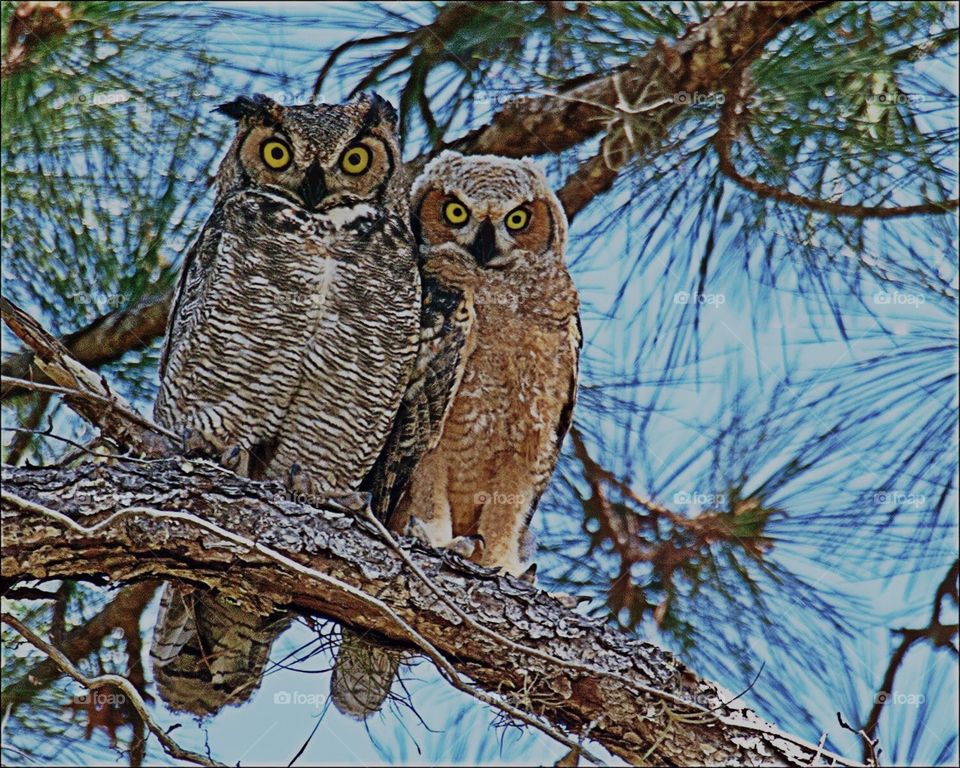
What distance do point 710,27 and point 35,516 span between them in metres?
1.94

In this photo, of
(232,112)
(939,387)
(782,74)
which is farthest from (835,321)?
(232,112)

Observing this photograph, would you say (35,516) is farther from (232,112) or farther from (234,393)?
(232,112)

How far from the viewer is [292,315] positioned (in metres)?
2.45

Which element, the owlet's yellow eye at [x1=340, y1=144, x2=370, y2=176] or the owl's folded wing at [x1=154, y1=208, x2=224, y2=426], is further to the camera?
the owlet's yellow eye at [x1=340, y1=144, x2=370, y2=176]

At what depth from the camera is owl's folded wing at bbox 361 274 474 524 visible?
2672mm

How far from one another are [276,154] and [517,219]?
1.96ft

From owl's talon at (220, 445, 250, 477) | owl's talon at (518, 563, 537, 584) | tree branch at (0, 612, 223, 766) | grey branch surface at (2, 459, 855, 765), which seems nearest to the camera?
tree branch at (0, 612, 223, 766)

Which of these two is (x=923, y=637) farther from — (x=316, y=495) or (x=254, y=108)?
(x=254, y=108)

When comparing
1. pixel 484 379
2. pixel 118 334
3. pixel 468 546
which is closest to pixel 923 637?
pixel 468 546

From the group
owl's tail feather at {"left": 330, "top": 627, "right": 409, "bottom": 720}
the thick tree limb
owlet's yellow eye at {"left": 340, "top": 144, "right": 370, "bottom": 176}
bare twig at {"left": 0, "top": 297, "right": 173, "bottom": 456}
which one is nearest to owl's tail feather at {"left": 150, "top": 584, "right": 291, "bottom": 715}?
owl's tail feather at {"left": 330, "top": 627, "right": 409, "bottom": 720}

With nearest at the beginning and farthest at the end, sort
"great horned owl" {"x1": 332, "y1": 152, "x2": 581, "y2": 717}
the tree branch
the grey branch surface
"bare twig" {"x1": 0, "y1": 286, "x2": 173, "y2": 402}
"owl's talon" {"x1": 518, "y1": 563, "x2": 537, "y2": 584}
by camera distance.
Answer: the tree branch
the grey branch surface
"owl's talon" {"x1": 518, "y1": 563, "x2": 537, "y2": 584}
"great horned owl" {"x1": 332, "y1": 152, "x2": 581, "y2": 717}
"bare twig" {"x1": 0, "y1": 286, "x2": 173, "y2": 402}

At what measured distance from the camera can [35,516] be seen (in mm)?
1832

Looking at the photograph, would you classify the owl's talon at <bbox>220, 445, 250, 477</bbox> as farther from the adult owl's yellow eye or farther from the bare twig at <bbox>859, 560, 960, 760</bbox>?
the bare twig at <bbox>859, 560, 960, 760</bbox>

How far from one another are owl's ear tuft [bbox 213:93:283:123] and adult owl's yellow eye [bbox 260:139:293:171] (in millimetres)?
51
